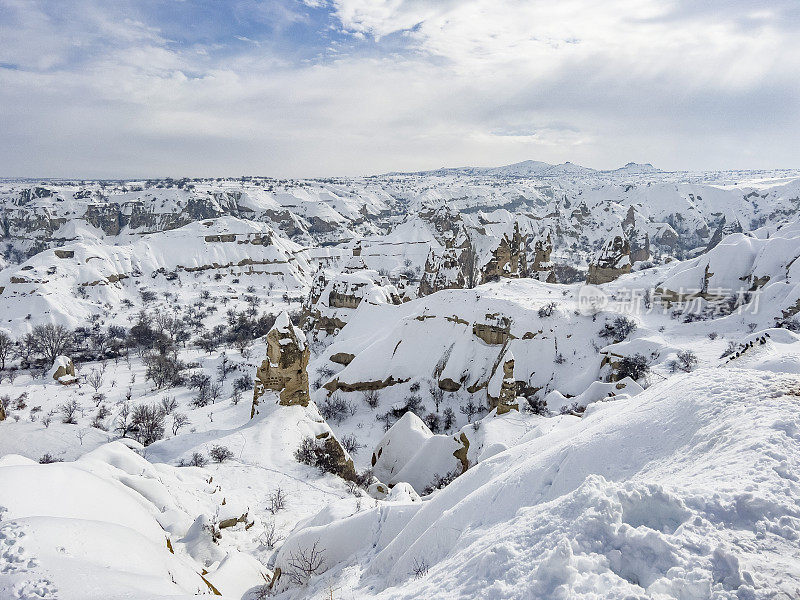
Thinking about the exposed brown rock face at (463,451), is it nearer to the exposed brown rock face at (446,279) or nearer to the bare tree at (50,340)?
the exposed brown rock face at (446,279)

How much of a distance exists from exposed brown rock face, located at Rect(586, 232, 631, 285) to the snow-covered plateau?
8.4 inches

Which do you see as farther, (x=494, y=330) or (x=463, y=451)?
(x=494, y=330)

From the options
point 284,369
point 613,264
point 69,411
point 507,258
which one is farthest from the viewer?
point 507,258

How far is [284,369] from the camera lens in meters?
16.8

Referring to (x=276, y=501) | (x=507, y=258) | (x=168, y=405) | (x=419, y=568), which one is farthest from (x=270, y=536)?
(x=507, y=258)

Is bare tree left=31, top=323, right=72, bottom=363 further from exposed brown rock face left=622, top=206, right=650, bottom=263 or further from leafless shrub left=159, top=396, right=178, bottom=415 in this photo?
exposed brown rock face left=622, top=206, right=650, bottom=263

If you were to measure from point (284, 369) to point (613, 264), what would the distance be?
36.6 meters

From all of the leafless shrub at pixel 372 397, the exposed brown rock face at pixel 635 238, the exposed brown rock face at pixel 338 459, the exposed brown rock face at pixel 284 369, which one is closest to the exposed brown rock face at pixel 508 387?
the exposed brown rock face at pixel 338 459

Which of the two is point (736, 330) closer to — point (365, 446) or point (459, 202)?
point (365, 446)

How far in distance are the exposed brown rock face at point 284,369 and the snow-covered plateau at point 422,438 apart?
0.31 ft

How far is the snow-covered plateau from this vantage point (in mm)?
3660

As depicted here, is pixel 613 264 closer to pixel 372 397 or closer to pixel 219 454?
pixel 372 397

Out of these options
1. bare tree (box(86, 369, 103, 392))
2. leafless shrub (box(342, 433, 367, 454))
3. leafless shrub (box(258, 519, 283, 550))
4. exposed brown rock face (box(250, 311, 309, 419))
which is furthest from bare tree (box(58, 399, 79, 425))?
leafless shrub (box(258, 519, 283, 550))

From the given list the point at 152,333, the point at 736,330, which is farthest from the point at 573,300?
the point at 152,333
